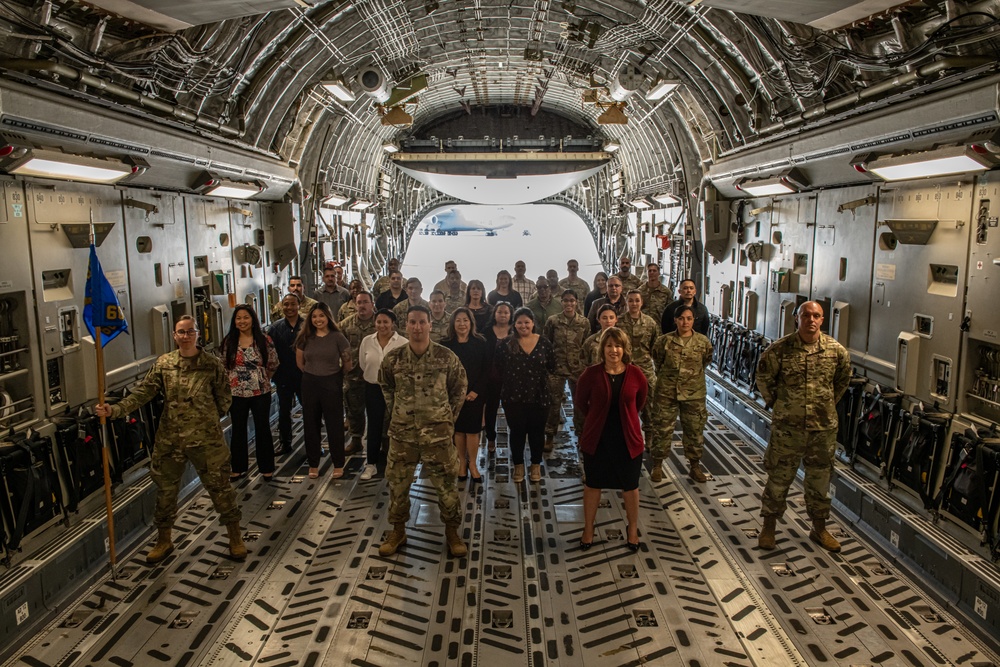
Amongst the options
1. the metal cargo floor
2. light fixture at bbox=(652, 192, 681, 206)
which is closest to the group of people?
the metal cargo floor

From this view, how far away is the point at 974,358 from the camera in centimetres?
536

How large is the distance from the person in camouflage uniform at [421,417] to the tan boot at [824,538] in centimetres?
285

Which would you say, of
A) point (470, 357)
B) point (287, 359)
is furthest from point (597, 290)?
point (287, 359)

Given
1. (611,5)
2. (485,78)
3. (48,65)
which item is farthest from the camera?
(485,78)

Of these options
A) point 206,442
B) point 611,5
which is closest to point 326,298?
point 206,442

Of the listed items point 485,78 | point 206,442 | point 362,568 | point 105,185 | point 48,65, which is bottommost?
point 362,568

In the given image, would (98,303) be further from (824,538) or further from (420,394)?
(824,538)

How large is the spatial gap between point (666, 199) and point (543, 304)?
168 inches

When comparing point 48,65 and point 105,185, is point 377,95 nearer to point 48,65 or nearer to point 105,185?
point 105,185

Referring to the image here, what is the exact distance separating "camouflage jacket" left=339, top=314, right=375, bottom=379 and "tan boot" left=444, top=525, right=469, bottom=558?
2591mm

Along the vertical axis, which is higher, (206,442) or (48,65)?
(48,65)

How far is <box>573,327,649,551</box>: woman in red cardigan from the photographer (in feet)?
16.9

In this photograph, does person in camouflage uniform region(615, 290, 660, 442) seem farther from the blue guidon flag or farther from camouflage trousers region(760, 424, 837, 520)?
the blue guidon flag

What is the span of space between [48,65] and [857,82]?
258 inches
